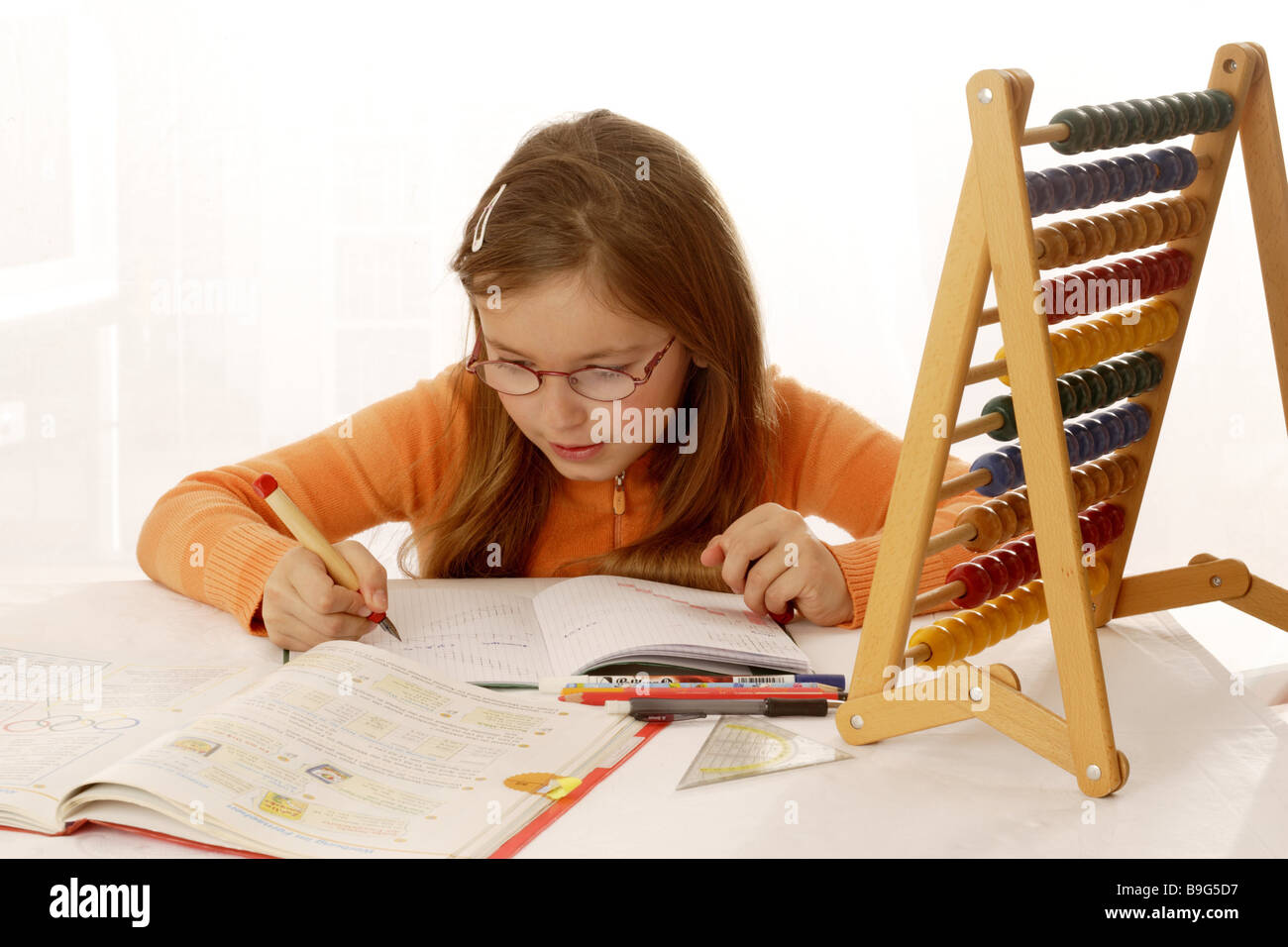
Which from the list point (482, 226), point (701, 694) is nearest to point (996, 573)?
point (701, 694)

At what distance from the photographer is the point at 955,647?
3.00 feet

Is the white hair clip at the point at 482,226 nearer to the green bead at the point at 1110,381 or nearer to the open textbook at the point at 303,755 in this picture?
the open textbook at the point at 303,755

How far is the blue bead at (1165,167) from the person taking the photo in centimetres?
95

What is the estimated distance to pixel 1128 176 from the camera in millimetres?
913

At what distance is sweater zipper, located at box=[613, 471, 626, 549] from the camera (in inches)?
60.6

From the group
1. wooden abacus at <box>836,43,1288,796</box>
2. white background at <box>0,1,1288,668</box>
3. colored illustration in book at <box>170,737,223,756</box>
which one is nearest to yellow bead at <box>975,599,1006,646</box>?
wooden abacus at <box>836,43,1288,796</box>

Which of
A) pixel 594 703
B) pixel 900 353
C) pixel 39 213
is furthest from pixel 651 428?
pixel 39 213

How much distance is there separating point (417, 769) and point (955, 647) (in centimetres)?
40

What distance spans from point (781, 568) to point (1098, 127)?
47 cm

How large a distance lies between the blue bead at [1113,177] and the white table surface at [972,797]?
39 centimetres

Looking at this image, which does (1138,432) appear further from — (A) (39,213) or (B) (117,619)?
(A) (39,213)

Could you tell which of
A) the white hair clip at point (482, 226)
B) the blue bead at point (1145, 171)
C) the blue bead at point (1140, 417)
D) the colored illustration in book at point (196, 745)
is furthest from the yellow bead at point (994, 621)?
the white hair clip at point (482, 226)

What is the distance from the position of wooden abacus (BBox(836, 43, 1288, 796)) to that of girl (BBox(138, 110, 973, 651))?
23 centimetres

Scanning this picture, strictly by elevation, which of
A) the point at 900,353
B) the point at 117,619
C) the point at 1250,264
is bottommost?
the point at 117,619
